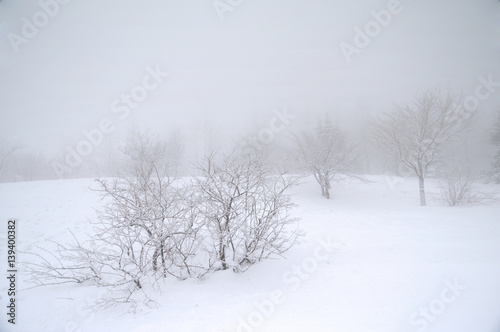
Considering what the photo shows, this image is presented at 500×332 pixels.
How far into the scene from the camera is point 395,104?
13.9m

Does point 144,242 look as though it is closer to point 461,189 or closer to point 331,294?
point 331,294

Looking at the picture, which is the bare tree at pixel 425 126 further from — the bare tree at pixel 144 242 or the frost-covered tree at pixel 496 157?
the bare tree at pixel 144 242

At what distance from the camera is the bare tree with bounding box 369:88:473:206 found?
39.9ft

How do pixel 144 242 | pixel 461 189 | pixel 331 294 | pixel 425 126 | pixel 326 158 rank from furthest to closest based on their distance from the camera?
1. pixel 326 158
2. pixel 425 126
3. pixel 461 189
4. pixel 144 242
5. pixel 331 294

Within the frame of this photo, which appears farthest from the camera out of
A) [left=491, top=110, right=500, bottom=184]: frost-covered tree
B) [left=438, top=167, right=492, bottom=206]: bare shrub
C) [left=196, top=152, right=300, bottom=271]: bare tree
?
[left=491, top=110, right=500, bottom=184]: frost-covered tree

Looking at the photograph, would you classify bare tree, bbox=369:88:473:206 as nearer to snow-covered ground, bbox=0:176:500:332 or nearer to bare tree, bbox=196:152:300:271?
snow-covered ground, bbox=0:176:500:332

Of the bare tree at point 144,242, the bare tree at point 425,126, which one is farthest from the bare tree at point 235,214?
the bare tree at point 425,126

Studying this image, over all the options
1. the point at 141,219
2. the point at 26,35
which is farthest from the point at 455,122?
the point at 26,35

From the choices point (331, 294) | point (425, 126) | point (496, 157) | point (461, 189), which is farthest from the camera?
point (496, 157)

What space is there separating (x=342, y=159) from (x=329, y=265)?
1225 centimetres

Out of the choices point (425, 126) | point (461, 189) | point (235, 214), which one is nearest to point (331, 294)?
point (235, 214)

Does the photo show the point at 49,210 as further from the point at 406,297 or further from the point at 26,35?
the point at 406,297

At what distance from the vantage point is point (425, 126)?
12.5 metres

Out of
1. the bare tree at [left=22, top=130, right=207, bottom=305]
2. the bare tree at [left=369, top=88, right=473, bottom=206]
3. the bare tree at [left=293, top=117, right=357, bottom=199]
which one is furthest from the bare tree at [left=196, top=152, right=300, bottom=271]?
the bare tree at [left=369, top=88, right=473, bottom=206]
